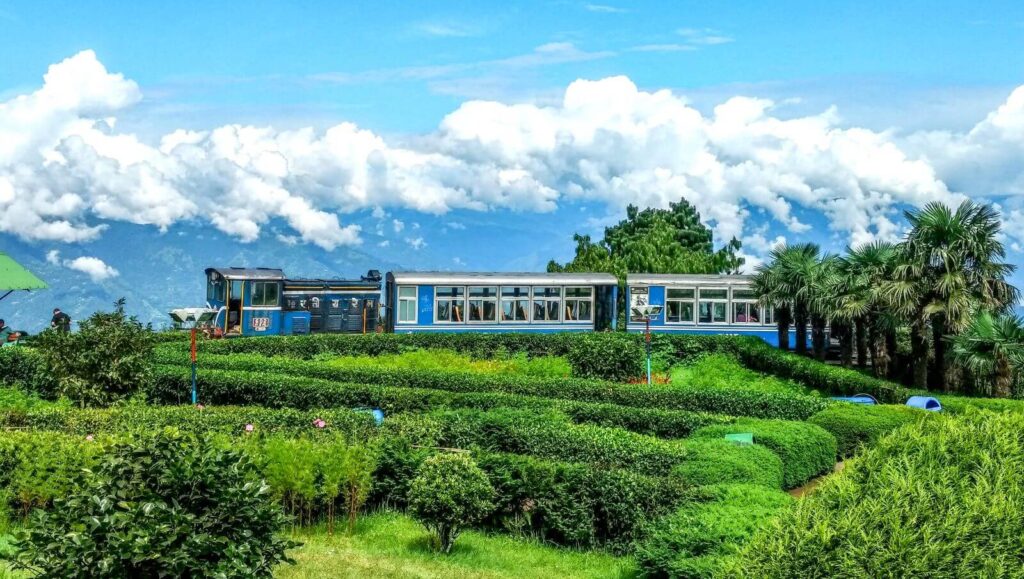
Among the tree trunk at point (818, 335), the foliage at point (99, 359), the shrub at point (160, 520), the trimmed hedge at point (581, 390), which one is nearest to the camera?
the shrub at point (160, 520)

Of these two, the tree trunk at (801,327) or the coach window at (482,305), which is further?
the coach window at (482,305)

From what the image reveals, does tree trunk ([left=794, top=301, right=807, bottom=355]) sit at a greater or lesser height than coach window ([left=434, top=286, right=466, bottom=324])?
lesser

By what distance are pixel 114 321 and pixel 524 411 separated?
9987mm

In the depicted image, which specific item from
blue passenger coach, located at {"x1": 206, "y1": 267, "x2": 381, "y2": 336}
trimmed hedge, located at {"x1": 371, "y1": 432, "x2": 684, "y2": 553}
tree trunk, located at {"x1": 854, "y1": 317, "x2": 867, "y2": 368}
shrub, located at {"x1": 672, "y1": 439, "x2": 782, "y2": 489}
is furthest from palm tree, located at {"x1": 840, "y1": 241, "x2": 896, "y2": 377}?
trimmed hedge, located at {"x1": 371, "y1": 432, "x2": 684, "y2": 553}

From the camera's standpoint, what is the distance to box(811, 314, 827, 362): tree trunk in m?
34.4

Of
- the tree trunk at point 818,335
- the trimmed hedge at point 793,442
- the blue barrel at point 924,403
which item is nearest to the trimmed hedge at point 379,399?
the trimmed hedge at point 793,442

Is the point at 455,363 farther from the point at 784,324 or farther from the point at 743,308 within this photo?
the point at 784,324

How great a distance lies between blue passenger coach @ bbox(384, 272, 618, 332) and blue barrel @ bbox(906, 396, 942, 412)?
15193 millimetres

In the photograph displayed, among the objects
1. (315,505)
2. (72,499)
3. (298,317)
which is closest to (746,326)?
(298,317)

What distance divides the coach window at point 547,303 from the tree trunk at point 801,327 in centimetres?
855

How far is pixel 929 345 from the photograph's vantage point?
29.1 m

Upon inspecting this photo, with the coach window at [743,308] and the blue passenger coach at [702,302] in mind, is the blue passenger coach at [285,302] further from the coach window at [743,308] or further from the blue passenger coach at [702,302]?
the coach window at [743,308]

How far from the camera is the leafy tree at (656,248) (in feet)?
177

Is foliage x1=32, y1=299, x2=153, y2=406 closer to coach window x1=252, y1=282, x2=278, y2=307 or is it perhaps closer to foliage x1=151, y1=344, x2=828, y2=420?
foliage x1=151, y1=344, x2=828, y2=420
